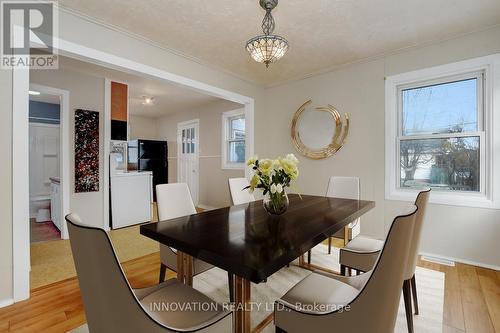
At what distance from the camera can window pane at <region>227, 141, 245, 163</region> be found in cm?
498

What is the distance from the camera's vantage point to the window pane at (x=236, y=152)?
4984 mm

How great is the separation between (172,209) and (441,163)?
311 cm

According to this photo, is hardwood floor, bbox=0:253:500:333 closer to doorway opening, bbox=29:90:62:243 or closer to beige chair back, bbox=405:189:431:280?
beige chair back, bbox=405:189:431:280

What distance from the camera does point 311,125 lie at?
375 cm

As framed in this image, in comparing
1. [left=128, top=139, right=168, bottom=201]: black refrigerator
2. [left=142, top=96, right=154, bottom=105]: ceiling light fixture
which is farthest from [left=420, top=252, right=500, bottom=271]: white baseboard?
[left=128, top=139, right=168, bottom=201]: black refrigerator

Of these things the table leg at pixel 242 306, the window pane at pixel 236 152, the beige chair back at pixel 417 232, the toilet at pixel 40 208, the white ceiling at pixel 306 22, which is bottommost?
the toilet at pixel 40 208

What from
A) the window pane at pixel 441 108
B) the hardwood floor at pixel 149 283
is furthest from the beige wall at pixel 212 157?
the window pane at pixel 441 108

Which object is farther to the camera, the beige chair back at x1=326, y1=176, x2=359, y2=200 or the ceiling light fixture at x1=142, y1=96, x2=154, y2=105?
the ceiling light fixture at x1=142, y1=96, x2=154, y2=105

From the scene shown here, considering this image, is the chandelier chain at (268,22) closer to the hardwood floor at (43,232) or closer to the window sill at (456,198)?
the window sill at (456,198)

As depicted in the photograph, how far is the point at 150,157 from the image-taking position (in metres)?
6.63

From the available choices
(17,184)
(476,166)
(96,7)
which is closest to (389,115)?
(476,166)

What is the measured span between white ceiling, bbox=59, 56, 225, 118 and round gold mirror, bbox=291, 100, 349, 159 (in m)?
1.87

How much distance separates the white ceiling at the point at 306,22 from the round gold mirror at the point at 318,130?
831 mm

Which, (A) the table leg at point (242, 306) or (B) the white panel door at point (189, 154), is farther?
(B) the white panel door at point (189, 154)
